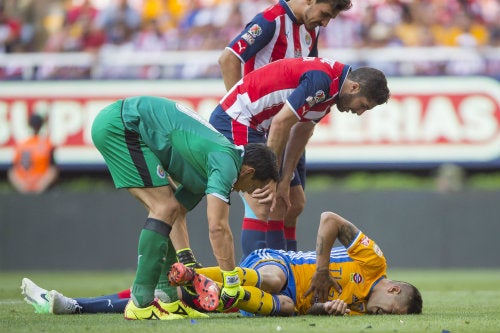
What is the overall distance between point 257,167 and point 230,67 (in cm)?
194

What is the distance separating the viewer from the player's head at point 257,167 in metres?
7.17

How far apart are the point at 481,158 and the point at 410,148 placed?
117cm

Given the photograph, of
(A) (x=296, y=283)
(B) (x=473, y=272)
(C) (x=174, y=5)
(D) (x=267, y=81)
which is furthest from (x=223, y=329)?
(C) (x=174, y=5)

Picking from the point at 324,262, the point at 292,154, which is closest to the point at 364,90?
the point at 292,154

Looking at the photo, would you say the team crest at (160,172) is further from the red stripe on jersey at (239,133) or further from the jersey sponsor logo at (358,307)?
the jersey sponsor logo at (358,307)

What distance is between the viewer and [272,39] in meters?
8.90

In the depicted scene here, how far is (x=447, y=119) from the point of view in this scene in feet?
55.3

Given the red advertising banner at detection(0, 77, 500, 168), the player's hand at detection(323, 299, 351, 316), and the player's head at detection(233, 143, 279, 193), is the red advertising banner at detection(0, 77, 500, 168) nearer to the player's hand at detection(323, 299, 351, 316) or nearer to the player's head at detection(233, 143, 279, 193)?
the player's hand at detection(323, 299, 351, 316)

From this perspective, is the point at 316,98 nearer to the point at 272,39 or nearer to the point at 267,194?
the point at 267,194

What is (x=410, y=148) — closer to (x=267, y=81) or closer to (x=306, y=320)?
(x=267, y=81)

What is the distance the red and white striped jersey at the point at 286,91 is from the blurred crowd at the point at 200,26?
29.5ft

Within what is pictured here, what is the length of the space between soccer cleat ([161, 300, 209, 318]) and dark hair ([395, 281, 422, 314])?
1.49m

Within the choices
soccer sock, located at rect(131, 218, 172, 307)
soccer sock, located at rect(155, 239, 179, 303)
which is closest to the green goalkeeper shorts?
soccer sock, located at rect(131, 218, 172, 307)

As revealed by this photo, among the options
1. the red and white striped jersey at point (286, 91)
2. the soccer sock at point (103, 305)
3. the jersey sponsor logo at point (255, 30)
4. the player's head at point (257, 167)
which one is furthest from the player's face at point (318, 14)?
the soccer sock at point (103, 305)
